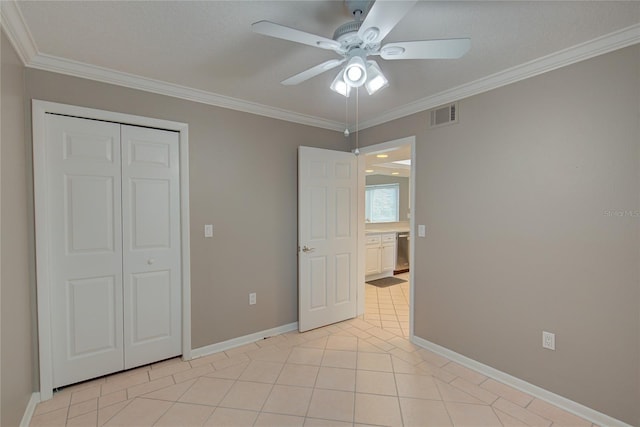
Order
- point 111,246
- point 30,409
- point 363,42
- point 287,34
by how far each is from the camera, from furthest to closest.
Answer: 1. point 111,246
2. point 30,409
3. point 363,42
4. point 287,34

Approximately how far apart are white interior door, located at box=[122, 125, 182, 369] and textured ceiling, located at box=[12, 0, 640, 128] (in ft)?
2.02

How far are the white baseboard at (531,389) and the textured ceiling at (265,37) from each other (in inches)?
92.9

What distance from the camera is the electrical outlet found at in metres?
2.09

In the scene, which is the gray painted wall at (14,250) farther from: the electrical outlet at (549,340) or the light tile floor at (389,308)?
the electrical outlet at (549,340)

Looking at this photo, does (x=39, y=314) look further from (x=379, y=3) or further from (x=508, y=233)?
(x=508, y=233)

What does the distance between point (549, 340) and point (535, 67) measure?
1.96 metres

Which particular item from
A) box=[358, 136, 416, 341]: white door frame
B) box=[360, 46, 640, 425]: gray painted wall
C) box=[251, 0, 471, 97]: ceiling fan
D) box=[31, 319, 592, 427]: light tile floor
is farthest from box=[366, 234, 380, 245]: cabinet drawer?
box=[251, 0, 471, 97]: ceiling fan

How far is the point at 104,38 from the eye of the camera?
184 centimetres

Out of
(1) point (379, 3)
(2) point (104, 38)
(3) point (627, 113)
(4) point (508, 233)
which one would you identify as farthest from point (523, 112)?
(2) point (104, 38)

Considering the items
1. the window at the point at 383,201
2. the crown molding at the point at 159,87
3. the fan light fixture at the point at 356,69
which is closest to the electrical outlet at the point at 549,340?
the fan light fixture at the point at 356,69

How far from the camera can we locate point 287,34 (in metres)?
1.32

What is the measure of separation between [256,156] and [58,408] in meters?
2.46

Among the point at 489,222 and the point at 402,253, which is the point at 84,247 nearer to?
the point at 489,222

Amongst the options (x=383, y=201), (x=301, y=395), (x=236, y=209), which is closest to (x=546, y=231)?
(x=301, y=395)
